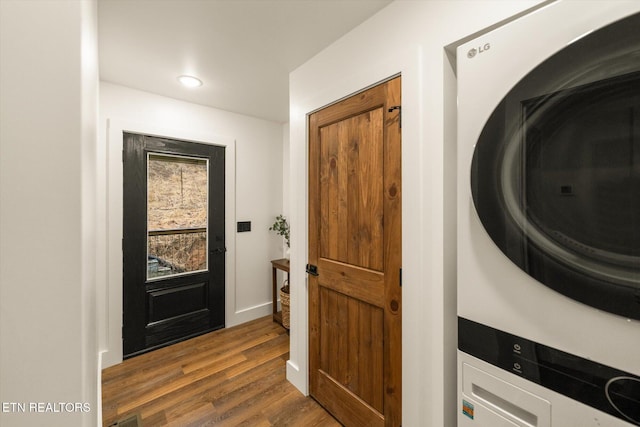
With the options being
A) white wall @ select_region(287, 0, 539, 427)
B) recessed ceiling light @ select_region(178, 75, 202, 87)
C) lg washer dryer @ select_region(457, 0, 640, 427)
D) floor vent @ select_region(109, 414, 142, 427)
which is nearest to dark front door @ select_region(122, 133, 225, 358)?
recessed ceiling light @ select_region(178, 75, 202, 87)

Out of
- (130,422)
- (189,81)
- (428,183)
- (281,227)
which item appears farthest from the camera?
(281,227)

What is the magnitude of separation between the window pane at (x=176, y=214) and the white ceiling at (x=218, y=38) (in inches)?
29.1

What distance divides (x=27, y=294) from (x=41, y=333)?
0.07m

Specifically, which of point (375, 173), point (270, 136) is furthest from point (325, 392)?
point (270, 136)

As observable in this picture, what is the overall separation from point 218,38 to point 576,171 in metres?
1.97

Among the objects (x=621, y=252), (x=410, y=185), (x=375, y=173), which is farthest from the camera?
(x=375, y=173)

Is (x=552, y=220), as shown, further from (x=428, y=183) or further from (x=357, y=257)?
(x=357, y=257)

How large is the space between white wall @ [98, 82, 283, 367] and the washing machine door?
109 inches

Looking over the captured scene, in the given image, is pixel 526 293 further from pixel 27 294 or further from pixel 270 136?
pixel 270 136

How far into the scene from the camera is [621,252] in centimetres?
54

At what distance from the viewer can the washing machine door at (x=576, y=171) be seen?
533mm

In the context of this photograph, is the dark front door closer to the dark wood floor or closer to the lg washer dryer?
the dark wood floor

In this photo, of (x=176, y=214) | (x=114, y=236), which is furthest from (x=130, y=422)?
(x=176, y=214)

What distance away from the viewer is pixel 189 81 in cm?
230
